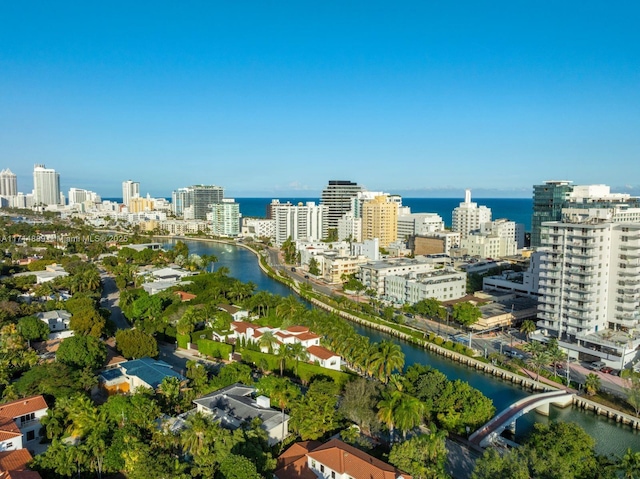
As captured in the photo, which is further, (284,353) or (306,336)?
(306,336)

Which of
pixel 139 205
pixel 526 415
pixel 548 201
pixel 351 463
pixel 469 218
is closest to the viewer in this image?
pixel 351 463

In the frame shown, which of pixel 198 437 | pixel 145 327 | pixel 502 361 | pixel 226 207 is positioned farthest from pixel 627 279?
pixel 226 207

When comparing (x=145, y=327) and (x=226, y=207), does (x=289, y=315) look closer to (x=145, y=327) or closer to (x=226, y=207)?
(x=145, y=327)

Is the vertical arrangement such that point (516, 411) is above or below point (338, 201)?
below

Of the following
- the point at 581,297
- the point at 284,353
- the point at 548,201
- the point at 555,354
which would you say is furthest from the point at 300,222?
the point at 555,354

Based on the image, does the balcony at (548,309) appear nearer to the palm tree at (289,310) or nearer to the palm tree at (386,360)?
the palm tree at (386,360)

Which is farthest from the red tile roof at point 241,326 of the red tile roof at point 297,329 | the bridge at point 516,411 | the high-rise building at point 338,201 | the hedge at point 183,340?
the high-rise building at point 338,201

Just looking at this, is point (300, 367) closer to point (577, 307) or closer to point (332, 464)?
point (332, 464)
